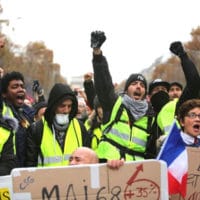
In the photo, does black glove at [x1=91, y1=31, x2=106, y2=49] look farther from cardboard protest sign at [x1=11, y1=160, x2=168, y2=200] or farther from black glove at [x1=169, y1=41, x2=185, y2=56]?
cardboard protest sign at [x1=11, y1=160, x2=168, y2=200]

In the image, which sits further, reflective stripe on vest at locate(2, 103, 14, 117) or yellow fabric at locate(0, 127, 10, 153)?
reflective stripe on vest at locate(2, 103, 14, 117)

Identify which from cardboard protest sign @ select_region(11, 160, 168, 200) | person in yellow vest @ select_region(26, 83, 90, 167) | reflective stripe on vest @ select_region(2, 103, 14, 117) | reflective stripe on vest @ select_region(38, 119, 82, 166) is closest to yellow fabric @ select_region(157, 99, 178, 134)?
person in yellow vest @ select_region(26, 83, 90, 167)

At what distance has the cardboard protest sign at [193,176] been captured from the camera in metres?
3.93

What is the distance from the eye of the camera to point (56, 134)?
4.83 m

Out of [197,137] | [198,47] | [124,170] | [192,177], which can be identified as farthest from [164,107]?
[198,47]

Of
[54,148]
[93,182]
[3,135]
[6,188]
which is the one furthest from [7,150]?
[93,182]

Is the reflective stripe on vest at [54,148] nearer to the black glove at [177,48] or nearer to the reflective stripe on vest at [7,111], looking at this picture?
the reflective stripe on vest at [7,111]

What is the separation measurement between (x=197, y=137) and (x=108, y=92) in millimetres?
1072

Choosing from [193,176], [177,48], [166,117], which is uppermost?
[177,48]

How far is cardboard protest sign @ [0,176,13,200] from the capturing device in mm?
3660

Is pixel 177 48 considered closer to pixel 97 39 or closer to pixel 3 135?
pixel 97 39

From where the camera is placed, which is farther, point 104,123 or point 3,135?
point 104,123

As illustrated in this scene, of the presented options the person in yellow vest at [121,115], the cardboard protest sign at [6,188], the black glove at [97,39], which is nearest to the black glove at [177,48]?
the person in yellow vest at [121,115]

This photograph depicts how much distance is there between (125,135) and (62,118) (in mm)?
544
